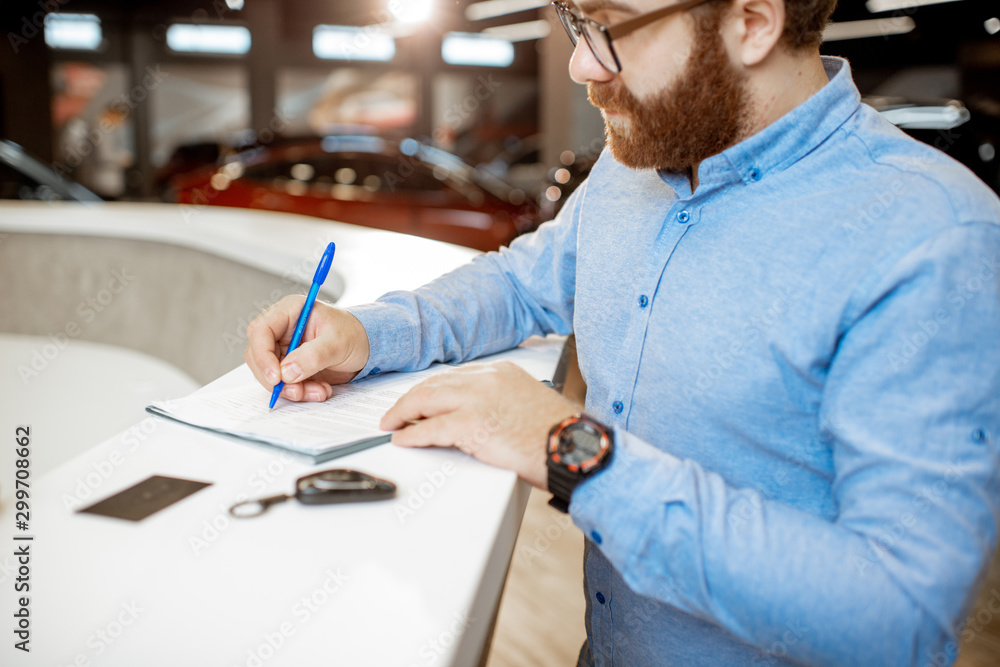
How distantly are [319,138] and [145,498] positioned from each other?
6.44 m

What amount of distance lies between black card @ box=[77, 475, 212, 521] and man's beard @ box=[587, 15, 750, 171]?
71 centimetres

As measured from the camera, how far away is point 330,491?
2.35 ft

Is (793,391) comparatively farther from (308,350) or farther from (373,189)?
(373,189)

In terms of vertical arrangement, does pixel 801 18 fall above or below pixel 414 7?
below

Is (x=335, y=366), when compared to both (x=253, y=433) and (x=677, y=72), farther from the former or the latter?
(x=677, y=72)

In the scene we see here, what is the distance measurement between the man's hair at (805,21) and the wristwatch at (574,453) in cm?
58

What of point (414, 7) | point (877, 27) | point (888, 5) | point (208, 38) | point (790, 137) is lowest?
point (790, 137)

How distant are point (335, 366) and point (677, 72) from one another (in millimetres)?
623

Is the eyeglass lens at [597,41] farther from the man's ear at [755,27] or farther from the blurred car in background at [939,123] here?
the blurred car in background at [939,123]

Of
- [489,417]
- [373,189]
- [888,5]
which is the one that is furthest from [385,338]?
[888,5]

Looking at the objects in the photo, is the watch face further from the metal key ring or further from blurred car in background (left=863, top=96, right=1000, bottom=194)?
blurred car in background (left=863, top=96, right=1000, bottom=194)

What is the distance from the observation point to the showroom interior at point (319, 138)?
231cm

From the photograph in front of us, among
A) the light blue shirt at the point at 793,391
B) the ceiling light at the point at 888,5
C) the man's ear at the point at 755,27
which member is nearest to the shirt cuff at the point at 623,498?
the light blue shirt at the point at 793,391

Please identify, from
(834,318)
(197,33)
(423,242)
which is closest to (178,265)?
(423,242)
